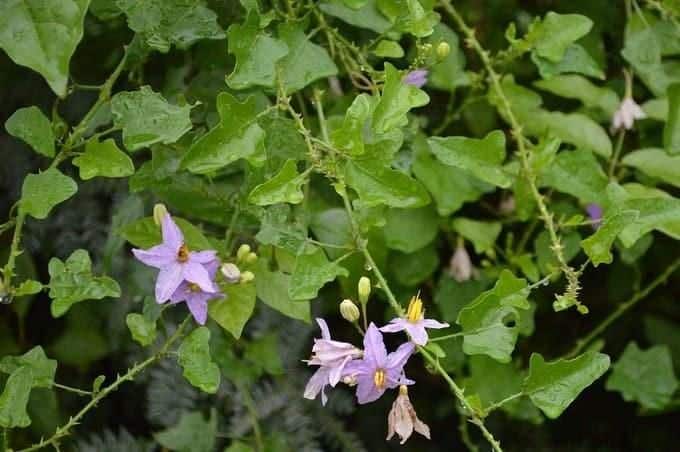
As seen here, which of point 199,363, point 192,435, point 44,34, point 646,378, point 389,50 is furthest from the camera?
point 646,378

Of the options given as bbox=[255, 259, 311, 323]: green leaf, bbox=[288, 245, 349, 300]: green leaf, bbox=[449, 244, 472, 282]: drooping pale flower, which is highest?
bbox=[288, 245, 349, 300]: green leaf

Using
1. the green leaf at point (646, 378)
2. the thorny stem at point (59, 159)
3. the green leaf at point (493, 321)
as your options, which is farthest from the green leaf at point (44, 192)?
the green leaf at point (646, 378)

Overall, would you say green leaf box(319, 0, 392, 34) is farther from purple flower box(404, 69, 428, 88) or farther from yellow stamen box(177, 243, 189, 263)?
yellow stamen box(177, 243, 189, 263)

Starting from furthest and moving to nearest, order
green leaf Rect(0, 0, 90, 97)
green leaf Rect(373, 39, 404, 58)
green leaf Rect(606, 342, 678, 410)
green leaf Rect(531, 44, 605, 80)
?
green leaf Rect(606, 342, 678, 410)
green leaf Rect(531, 44, 605, 80)
green leaf Rect(373, 39, 404, 58)
green leaf Rect(0, 0, 90, 97)

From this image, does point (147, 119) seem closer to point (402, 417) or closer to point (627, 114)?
point (402, 417)

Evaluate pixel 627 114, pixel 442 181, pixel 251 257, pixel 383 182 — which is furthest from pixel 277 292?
pixel 627 114

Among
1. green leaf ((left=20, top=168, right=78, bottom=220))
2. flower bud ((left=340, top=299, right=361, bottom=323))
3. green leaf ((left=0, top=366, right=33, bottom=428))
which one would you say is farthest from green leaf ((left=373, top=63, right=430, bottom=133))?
green leaf ((left=0, top=366, right=33, bottom=428))
